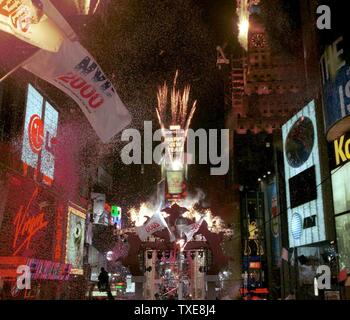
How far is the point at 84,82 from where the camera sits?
816 cm

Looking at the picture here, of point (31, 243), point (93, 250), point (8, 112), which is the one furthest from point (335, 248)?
point (93, 250)

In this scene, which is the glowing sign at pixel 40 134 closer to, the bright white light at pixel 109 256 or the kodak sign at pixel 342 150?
the kodak sign at pixel 342 150

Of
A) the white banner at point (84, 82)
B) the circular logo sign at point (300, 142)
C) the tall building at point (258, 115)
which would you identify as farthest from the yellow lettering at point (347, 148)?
the white banner at point (84, 82)

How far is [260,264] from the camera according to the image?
149 ft

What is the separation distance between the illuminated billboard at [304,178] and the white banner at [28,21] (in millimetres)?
17434

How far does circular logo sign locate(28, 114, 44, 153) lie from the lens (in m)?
18.5

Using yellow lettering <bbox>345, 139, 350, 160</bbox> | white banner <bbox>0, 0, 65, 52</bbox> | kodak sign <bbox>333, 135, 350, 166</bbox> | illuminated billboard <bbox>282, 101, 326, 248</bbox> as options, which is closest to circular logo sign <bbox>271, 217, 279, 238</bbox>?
illuminated billboard <bbox>282, 101, 326, 248</bbox>

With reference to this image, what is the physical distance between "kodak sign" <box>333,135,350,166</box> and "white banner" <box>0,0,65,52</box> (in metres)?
15.0

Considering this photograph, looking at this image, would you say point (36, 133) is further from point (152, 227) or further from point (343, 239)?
point (343, 239)

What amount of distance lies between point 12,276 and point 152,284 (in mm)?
9530

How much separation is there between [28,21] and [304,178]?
20.2 m

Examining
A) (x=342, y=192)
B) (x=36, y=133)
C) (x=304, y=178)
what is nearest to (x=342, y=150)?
(x=342, y=192)

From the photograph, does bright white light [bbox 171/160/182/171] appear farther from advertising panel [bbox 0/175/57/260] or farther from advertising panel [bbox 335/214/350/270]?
advertising panel [bbox 335/214/350/270]
